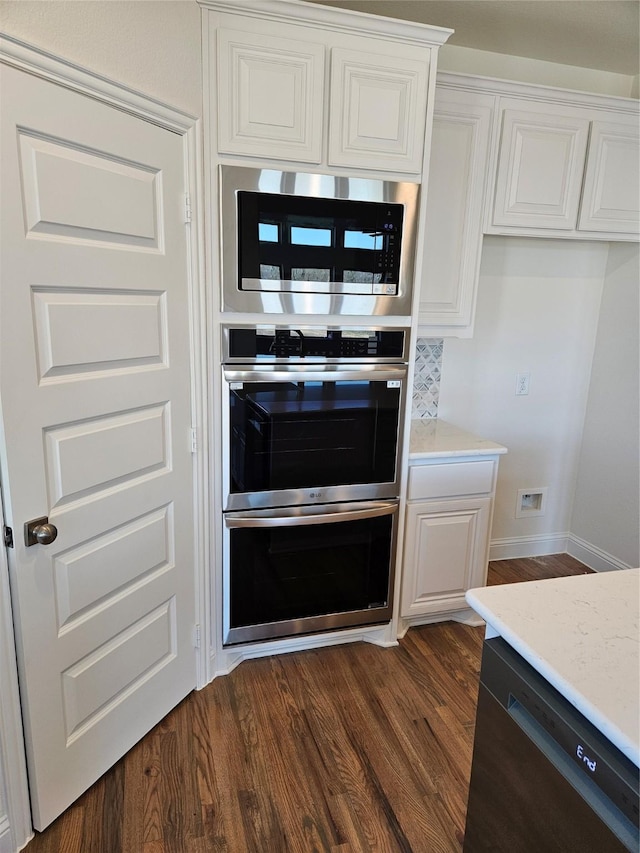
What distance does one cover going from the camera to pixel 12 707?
1.48 metres

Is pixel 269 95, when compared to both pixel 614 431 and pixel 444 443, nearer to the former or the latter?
pixel 444 443

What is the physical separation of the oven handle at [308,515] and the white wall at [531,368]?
100 centimetres

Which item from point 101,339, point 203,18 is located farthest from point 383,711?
point 203,18

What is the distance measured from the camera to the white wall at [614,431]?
302cm

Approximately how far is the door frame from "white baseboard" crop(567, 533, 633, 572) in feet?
7.74

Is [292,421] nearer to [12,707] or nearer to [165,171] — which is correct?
[165,171]

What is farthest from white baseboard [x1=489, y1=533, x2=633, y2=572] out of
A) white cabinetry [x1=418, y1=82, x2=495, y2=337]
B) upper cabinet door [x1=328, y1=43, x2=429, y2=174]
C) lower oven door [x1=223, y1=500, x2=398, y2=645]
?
upper cabinet door [x1=328, y1=43, x2=429, y2=174]

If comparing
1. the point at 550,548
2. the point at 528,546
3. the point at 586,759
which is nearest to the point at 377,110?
the point at 586,759

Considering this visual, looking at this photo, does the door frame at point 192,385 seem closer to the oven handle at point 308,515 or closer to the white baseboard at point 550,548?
the oven handle at point 308,515

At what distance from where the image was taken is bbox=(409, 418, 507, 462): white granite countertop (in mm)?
2416

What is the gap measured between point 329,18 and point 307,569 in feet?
6.80

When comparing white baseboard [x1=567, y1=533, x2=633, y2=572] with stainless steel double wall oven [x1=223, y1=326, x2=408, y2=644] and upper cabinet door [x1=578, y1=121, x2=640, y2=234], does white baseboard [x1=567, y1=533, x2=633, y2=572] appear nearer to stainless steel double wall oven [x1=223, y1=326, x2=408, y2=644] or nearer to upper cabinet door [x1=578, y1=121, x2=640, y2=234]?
stainless steel double wall oven [x1=223, y1=326, x2=408, y2=644]

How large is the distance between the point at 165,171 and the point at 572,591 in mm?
1678

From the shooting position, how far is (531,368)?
127 inches
